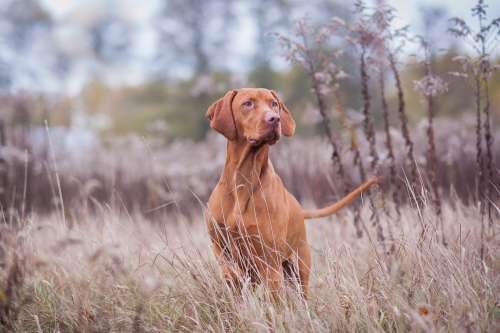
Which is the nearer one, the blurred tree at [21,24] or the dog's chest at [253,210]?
the dog's chest at [253,210]

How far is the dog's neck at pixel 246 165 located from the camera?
9.49 feet

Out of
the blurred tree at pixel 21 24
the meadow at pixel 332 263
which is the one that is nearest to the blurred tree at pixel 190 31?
the blurred tree at pixel 21 24

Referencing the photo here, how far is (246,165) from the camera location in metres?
2.91

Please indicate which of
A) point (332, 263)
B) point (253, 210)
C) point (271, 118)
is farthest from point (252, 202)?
point (332, 263)

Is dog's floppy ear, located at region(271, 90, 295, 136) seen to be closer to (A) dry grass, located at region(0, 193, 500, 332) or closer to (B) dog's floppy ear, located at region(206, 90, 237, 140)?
(B) dog's floppy ear, located at region(206, 90, 237, 140)

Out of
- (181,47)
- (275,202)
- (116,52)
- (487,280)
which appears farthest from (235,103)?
(116,52)

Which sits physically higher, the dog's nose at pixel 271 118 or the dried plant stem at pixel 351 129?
the dog's nose at pixel 271 118

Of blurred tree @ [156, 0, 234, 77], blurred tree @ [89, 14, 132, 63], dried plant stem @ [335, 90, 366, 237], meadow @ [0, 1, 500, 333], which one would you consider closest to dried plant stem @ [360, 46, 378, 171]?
meadow @ [0, 1, 500, 333]

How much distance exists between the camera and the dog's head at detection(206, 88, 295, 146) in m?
2.79

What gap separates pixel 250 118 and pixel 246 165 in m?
0.25

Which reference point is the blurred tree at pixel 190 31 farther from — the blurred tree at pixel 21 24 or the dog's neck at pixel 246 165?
the dog's neck at pixel 246 165

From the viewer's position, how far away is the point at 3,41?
68.4 ft

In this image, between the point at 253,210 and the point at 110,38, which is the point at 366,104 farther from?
the point at 110,38

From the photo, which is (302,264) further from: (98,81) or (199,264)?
(98,81)
